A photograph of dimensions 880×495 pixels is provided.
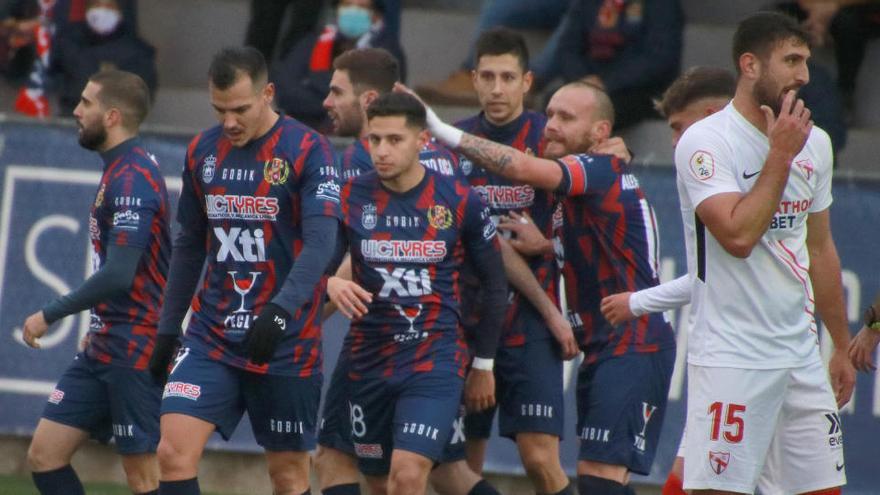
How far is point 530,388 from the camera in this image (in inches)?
297

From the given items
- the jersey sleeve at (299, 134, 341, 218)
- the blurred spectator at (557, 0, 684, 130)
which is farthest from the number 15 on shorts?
the blurred spectator at (557, 0, 684, 130)

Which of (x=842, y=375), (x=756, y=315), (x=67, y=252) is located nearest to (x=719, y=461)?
(x=756, y=315)

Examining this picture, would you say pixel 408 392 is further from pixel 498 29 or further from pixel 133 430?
pixel 498 29

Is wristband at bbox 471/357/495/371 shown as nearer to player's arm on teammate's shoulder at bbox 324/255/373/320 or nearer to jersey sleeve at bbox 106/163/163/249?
player's arm on teammate's shoulder at bbox 324/255/373/320

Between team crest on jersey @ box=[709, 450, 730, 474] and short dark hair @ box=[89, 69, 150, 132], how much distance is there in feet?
10.9

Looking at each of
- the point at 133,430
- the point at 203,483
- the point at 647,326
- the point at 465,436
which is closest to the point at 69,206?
the point at 203,483

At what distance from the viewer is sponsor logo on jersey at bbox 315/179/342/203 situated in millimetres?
6586

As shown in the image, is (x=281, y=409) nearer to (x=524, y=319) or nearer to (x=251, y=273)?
(x=251, y=273)

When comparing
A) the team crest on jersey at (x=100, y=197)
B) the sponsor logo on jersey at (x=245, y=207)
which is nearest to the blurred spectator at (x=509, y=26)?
the team crest on jersey at (x=100, y=197)

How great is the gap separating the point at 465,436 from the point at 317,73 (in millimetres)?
4025

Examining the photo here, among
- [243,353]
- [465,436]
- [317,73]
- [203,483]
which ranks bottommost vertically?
[203,483]

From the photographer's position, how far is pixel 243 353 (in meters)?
6.67

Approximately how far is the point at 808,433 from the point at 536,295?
6.39 ft

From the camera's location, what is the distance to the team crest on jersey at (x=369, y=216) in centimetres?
691
